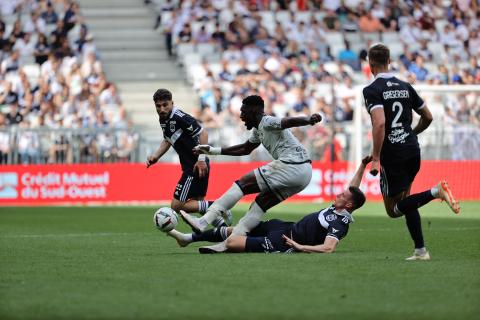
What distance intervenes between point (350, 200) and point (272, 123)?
3.94ft

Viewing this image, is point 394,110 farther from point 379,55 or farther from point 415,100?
point 379,55

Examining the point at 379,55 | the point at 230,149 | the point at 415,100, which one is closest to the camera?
the point at 379,55

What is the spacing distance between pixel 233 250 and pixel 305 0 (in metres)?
23.5

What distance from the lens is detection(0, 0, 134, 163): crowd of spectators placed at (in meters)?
27.0

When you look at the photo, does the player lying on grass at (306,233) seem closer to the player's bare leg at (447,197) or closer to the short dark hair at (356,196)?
the short dark hair at (356,196)

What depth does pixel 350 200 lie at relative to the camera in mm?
12172

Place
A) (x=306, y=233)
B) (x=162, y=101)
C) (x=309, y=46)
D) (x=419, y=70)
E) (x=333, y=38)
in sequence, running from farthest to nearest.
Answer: (x=333, y=38) → (x=309, y=46) → (x=419, y=70) → (x=162, y=101) → (x=306, y=233)

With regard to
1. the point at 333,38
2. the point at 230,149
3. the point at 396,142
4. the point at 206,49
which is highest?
the point at 333,38

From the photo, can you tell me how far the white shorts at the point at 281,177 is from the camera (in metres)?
12.7

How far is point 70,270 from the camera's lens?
10.9 meters

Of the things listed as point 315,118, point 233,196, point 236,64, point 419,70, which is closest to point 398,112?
point 315,118

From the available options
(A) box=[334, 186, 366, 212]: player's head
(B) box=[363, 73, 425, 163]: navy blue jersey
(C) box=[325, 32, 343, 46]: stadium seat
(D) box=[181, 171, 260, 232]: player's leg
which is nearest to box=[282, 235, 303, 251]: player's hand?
(A) box=[334, 186, 366, 212]: player's head

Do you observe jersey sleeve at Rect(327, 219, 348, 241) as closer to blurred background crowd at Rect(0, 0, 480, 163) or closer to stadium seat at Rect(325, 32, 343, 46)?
blurred background crowd at Rect(0, 0, 480, 163)

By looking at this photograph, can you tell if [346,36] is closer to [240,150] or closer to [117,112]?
[117,112]
